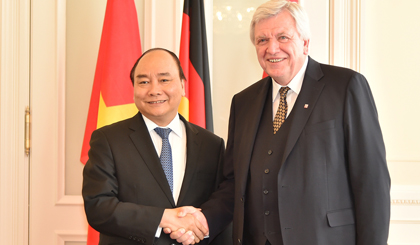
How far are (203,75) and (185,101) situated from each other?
0.82ft

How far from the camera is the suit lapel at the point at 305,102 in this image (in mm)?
1702

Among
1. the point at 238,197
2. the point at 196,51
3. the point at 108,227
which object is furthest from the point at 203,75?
the point at 108,227

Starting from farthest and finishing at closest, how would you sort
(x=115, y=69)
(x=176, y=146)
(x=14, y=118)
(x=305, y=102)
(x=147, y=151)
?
(x=14, y=118), (x=115, y=69), (x=176, y=146), (x=147, y=151), (x=305, y=102)

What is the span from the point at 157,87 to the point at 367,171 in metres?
1.10

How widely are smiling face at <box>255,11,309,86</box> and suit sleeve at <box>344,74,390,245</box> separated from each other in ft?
1.10

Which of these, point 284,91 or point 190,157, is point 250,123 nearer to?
point 284,91

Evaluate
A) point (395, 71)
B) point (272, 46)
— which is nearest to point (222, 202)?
point (272, 46)

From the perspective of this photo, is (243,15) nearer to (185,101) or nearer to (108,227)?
(185,101)

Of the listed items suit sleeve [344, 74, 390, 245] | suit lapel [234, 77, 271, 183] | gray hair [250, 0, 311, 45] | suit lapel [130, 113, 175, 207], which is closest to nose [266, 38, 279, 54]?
gray hair [250, 0, 311, 45]

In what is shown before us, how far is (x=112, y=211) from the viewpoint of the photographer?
1.80m

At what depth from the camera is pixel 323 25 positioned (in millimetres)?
3037

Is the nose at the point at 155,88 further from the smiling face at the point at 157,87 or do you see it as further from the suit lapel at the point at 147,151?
the suit lapel at the point at 147,151

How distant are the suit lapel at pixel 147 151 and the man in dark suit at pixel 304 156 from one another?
0.84 feet

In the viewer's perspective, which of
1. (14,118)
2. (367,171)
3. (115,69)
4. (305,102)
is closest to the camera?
(367,171)
